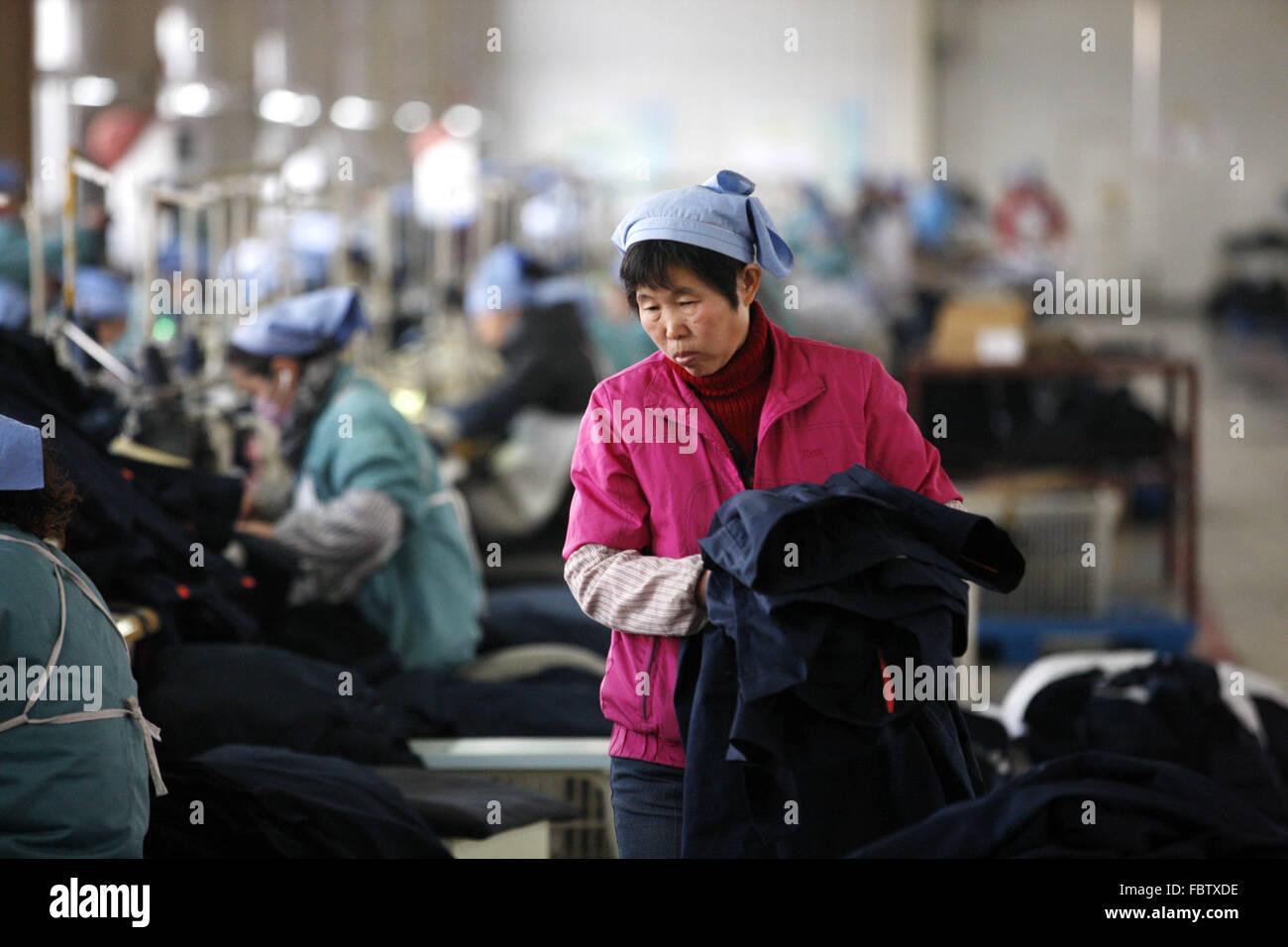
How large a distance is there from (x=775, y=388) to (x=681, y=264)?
0.21 metres

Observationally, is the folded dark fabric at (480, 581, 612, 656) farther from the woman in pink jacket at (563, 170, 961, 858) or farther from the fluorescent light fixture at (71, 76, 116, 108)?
the fluorescent light fixture at (71, 76, 116, 108)

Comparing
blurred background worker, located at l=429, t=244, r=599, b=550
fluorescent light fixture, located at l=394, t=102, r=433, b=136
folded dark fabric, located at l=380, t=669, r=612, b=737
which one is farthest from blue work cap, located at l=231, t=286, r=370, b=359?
fluorescent light fixture, located at l=394, t=102, r=433, b=136

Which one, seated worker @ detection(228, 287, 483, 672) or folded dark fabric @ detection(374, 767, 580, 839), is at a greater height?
seated worker @ detection(228, 287, 483, 672)

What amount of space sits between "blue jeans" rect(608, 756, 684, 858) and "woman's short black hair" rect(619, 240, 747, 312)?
621 millimetres

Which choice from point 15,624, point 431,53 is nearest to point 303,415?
point 15,624

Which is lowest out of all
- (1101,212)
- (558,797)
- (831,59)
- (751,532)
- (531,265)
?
(558,797)

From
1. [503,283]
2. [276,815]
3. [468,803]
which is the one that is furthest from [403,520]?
[503,283]

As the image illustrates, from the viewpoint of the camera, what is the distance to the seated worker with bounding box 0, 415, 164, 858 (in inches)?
82.8

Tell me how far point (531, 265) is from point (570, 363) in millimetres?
926

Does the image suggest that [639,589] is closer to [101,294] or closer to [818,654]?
[818,654]

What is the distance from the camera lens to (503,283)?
25.1 feet

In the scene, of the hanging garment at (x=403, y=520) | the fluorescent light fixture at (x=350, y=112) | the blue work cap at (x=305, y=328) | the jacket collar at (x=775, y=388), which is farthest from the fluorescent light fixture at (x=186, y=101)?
the jacket collar at (x=775, y=388)

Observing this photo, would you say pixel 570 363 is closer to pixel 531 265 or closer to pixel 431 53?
pixel 531 265
